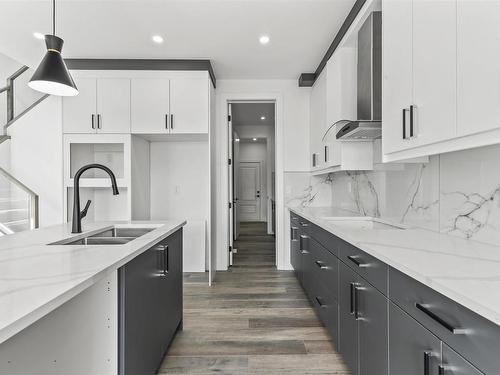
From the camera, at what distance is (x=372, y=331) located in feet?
4.56

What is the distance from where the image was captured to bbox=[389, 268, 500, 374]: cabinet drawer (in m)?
0.71

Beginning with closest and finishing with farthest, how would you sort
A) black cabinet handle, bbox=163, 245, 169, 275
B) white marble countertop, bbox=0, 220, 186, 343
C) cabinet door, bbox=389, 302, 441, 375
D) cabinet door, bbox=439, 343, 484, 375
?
white marble countertop, bbox=0, 220, 186, 343 < cabinet door, bbox=439, 343, 484, 375 < cabinet door, bbox=389, 302, 441, 375 < black cabinet handle, bbox=163, 245, 169, 275

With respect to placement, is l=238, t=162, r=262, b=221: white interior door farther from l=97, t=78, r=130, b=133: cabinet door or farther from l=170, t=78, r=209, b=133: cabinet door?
l=97, t=78, r=130, b=133: cabinet door

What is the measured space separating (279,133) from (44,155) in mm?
2949

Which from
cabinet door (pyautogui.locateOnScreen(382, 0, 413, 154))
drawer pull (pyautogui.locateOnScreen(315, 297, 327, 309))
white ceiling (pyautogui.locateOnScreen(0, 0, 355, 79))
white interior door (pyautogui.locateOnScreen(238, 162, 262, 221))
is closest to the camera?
cabinet door (pyautogui.locateOnScreen(382, 0, 413, 154))

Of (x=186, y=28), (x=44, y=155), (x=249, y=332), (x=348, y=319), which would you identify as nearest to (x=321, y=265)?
(x=348, y=319)

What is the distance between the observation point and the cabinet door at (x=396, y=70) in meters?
1.58

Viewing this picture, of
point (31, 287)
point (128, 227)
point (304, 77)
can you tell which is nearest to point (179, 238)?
point (128, 227)

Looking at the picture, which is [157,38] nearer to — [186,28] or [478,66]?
[186,28]

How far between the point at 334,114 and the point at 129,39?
2.19 metres

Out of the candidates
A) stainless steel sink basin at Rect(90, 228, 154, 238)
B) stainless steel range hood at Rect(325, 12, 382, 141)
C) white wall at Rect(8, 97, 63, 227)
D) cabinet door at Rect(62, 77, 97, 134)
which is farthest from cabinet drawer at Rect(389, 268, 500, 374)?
white wall at Rect(8, 97, 63, 227)

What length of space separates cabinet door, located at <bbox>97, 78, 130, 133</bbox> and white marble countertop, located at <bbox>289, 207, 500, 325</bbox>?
284cm

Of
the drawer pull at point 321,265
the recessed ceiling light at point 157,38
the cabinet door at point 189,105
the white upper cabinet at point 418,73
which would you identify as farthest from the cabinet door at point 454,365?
the recessed ceiling light at point 157,38

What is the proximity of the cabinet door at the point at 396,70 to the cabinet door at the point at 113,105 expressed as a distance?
2808 mm
